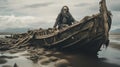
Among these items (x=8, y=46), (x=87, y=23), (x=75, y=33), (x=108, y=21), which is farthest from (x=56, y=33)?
(x=8, y=46)

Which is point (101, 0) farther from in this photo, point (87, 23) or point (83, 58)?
point (83, 58)

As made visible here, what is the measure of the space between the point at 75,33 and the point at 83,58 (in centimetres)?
189

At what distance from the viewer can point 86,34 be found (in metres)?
15.2

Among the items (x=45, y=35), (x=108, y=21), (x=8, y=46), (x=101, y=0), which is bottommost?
(x=8, y=46)

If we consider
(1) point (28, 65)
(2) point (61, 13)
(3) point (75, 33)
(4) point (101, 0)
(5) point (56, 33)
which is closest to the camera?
(1) point (28, 65)

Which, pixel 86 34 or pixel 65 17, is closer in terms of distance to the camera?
pixel 86 34

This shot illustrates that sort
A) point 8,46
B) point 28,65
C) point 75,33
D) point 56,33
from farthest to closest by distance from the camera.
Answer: point 8,46
point 56,33
point 75,33
point 28,65

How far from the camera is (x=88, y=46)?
51.8 feet

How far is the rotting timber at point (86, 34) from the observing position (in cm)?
1457

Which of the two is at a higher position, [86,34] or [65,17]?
[65,17]

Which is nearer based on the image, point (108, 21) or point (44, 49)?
point (108, 21)

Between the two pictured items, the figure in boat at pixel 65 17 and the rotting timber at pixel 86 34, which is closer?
the rotting timber at pixel 86 34

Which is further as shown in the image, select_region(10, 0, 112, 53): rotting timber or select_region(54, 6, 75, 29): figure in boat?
select_region(54, 6, 75, 29): figure in boat

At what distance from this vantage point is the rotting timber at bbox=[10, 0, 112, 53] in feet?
47.8
